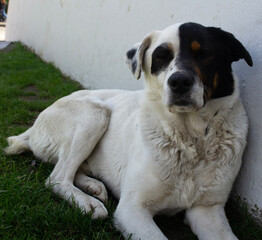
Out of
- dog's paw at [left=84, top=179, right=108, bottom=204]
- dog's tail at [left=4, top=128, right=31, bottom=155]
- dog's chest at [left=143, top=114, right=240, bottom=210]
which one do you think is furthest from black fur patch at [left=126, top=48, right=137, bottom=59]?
dog's tail at [left=4, top=128, right=31, bottom=155]

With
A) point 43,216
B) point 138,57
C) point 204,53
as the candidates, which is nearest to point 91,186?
point 43,216

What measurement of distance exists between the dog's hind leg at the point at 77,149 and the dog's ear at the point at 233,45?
1.21m

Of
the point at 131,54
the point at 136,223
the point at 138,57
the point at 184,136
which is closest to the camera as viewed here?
the point at 136,223

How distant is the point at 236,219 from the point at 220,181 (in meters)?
0.41

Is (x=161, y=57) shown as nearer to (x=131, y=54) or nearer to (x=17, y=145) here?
(x=131, y=54)

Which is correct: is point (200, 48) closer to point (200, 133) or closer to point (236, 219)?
point (200, 133)

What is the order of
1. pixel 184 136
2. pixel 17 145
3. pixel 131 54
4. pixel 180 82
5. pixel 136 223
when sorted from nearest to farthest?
1. pixel 180 82
2. pixel 136 223
3. pixel 184 136
4. pixel 131 54
5. pixel 17 145

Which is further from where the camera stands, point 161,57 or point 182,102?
point 161,57

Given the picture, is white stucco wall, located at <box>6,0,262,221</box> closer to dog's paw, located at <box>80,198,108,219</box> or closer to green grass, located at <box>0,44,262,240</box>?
green grass, located at <box>0,44,262,240</box>

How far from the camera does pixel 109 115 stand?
305cm

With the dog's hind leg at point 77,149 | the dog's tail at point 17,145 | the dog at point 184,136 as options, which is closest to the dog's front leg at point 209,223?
the dog at point 184,136

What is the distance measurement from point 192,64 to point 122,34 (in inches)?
103

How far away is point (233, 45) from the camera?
7.22ft

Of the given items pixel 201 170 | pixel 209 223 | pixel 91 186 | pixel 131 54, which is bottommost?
pixel 91 186
